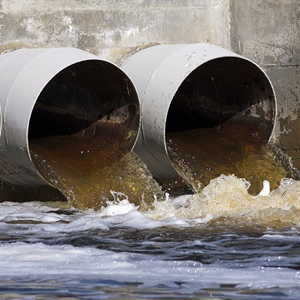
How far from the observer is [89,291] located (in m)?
3.97

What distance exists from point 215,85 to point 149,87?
122 cm

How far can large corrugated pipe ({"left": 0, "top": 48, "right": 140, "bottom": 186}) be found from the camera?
7.08 m

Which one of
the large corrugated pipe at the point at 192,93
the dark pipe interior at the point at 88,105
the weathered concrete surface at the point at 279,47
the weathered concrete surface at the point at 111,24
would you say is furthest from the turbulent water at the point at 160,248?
the weathered concrete surface at the point at 111,24

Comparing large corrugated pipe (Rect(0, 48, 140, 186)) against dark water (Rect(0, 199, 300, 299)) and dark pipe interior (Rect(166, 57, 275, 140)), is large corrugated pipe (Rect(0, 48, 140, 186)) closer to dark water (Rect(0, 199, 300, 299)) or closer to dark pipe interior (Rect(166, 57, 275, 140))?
dark water (Rect(0, 199, 300, 299))

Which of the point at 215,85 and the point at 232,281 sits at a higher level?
the point at 215,85

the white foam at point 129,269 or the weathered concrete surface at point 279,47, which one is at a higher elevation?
the weathered concrete surface at point 279,47

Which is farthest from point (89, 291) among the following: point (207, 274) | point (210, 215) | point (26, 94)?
point (26, 94)

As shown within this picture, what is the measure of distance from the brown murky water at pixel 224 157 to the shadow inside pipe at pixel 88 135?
1.71ft

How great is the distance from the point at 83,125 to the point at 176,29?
4.85 ft

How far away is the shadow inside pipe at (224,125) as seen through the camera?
8.03 metres

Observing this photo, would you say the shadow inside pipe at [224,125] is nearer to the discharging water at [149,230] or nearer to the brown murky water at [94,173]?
the discharging water at [149,230]

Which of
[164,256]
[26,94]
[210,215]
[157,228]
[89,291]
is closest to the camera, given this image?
[89,291]

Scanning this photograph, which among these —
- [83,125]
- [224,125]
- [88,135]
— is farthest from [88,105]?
[224,125]

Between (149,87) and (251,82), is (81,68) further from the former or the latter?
(251,82)
